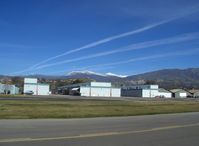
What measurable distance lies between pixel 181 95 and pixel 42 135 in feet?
411

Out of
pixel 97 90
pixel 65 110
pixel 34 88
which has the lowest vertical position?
pixel 65 110

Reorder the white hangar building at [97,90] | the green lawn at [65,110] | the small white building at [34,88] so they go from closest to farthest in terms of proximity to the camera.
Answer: the green lawn at [65,110] → the small white building at [34,88] → the white hangar building at [97,90]

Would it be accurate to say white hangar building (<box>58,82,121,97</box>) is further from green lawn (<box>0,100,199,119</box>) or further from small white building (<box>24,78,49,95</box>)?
green lawn (<box>0,100,199,119</box>)

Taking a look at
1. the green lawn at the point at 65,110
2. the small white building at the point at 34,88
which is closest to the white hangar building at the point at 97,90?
the small white building at the point at 34,88

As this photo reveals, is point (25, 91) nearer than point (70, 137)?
No

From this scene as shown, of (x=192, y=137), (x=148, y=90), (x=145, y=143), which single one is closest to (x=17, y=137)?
(x=145, y=143)

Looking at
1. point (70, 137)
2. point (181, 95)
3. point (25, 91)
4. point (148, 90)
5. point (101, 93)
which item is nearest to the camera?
point (70, 137)

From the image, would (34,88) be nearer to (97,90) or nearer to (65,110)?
(97,90)

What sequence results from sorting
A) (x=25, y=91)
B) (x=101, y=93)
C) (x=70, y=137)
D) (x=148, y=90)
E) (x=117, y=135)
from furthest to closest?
(x=148, y=90)
(x=101, y=93)
(x=25, y=91)
(x=117, y=135)
(x=70, y=137)

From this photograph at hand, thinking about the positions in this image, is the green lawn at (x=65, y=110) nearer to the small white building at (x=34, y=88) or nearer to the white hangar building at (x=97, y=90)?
the small white building at (x=34, y=88)

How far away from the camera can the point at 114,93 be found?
9675 centimetres

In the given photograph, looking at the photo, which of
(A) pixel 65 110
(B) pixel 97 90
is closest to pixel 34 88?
(B) pixel 97 90

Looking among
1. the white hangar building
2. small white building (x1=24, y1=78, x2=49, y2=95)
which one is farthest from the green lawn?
the white hangar building

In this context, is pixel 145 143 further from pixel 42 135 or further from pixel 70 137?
pixel 42 135
